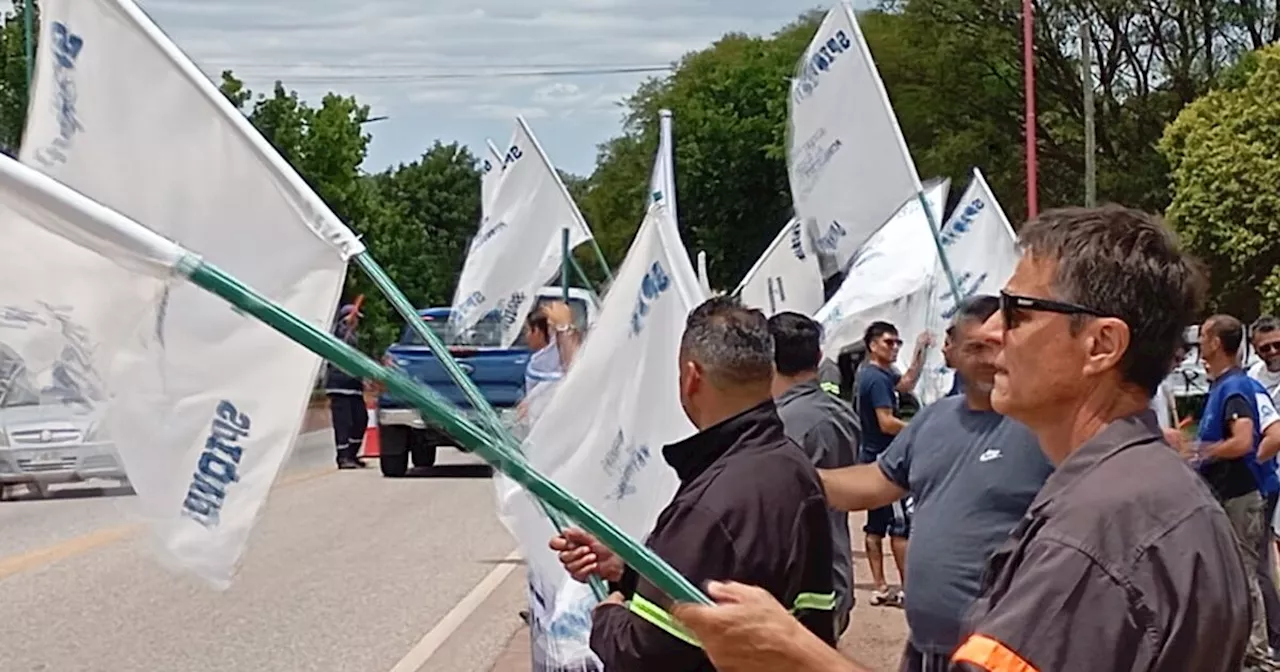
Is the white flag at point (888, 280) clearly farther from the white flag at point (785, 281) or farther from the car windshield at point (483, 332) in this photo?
the car windshield at point (483, 332)

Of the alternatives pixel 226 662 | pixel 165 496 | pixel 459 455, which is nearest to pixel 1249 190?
pixel 459 455

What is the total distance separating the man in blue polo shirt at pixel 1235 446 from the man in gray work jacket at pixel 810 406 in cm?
244

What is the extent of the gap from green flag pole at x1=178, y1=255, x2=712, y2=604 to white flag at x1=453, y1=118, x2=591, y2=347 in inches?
376

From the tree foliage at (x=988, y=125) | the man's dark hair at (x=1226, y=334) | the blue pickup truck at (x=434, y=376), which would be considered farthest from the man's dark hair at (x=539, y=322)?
the tree foliage at (x=988, y=125)

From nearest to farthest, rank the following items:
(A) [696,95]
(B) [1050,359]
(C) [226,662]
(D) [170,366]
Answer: (B) [1050,359]
(D) [170,366]
(C) [226,662]
(A) [696,95]

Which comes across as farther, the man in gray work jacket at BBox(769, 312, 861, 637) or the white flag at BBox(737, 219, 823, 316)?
the white flag at BBox(737, 219, 823, 316)

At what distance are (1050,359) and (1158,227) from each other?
0.96 ft

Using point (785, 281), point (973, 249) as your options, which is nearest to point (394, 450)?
point (785, 281)

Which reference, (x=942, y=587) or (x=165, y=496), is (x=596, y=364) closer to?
(x=942, y=587)

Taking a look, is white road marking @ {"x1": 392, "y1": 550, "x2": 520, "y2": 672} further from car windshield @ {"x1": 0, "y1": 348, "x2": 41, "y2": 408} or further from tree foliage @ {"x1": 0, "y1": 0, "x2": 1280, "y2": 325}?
tree foliage @ {"x1": 0, "y1": 0, "x2": 1280, "y2": 325}

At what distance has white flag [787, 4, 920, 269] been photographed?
10.0 meters

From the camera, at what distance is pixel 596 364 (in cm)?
544

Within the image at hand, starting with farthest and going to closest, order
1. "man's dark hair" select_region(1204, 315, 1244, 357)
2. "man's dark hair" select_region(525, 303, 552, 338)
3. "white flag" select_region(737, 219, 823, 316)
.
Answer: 1. "white flag" select_region(737, 219, 823, 316)
2. "man's dark hair" select_region(525, 303, 552, 338)
3. "man's dark hair" select_region(1204, 315, 1244, 357)

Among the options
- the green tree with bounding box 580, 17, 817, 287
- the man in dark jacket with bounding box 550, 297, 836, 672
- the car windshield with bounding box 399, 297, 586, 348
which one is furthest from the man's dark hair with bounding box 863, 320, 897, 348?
the green tree with bounding box 580, 17, 817, 287
